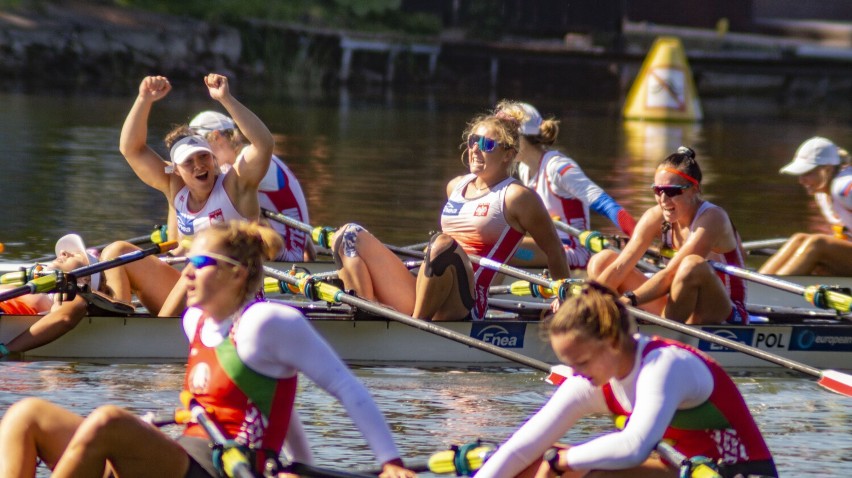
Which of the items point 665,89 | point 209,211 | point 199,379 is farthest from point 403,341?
point 665,89

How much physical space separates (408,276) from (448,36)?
30.6m

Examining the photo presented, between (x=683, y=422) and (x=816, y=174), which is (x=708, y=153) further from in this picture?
(x=683, y=422)

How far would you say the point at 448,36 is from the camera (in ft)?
127

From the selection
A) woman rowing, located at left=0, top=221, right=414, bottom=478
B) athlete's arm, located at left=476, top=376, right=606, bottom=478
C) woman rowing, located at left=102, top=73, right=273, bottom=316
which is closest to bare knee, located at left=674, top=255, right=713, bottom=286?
woman rowing, located at left=102, top=73, right=273, bottom=316

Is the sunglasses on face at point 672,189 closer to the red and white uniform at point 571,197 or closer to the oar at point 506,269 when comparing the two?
the oar at point 506,269

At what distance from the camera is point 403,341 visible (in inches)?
337

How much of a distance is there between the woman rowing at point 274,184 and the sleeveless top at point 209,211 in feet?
3.56

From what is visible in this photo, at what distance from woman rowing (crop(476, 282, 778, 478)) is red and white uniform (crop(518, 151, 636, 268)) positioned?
16.9 feet

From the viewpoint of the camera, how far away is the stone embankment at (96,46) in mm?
32875

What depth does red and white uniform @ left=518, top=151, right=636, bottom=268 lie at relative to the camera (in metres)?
10.2

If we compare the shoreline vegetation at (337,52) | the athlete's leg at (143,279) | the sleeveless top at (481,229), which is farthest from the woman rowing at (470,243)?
the shoreline vegetation at (337,52)

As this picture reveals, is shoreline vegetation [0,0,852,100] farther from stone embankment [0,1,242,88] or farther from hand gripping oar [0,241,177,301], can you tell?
hand gripping oar [0,241,177,301]

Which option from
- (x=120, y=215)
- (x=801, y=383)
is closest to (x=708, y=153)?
(x=120, y=215)

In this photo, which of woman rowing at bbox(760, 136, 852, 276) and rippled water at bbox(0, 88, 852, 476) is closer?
rippled water at bbox(0, 88, 852, 476)
